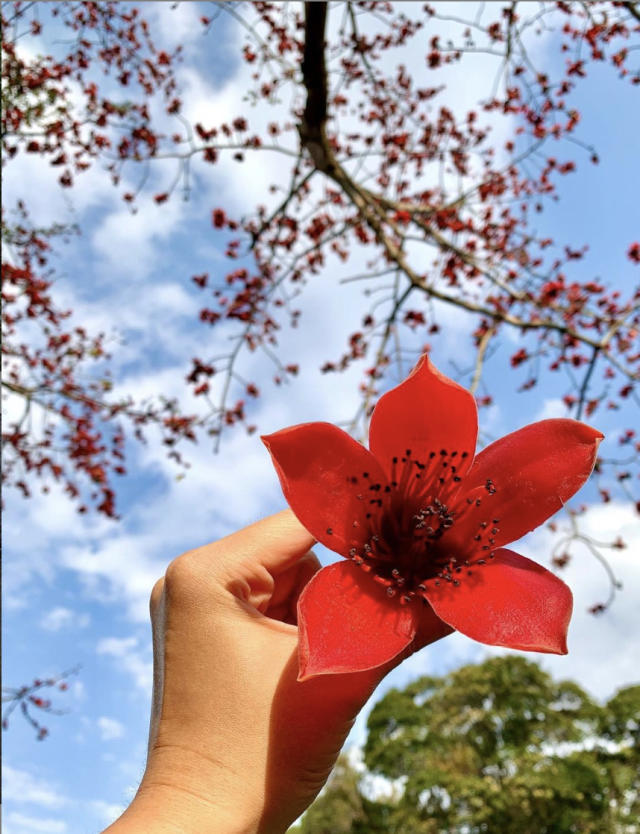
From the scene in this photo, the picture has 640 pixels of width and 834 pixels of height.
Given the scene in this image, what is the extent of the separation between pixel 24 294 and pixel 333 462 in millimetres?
4727

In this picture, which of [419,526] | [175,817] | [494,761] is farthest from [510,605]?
[494,761]

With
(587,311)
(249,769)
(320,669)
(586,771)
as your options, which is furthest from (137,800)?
(586,771)

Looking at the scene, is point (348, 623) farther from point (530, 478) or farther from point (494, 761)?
point (494, 761)

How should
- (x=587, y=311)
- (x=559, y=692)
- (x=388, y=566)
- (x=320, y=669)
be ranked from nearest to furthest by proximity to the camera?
1. (x=320, y=669)
2. (x=388, y=566)
3. (x=587, y=311)
4. (x=559, y=692)

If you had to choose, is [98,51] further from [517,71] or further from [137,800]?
[137,800]

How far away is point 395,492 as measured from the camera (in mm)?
1142

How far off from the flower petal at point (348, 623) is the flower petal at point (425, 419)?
0.22 metres

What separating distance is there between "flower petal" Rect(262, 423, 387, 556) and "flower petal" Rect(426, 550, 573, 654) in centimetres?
16

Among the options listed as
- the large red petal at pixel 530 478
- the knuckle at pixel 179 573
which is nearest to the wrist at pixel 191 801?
the knuckle at pixel 179 573

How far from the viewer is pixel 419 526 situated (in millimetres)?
1082

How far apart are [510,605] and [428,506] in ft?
0.64

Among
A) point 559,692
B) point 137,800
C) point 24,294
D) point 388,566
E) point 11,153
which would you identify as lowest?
point 137,800

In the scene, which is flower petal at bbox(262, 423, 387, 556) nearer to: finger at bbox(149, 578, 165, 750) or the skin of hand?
the skin of hand

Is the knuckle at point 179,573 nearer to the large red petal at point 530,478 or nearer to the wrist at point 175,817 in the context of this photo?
the wrist at point 175,817
